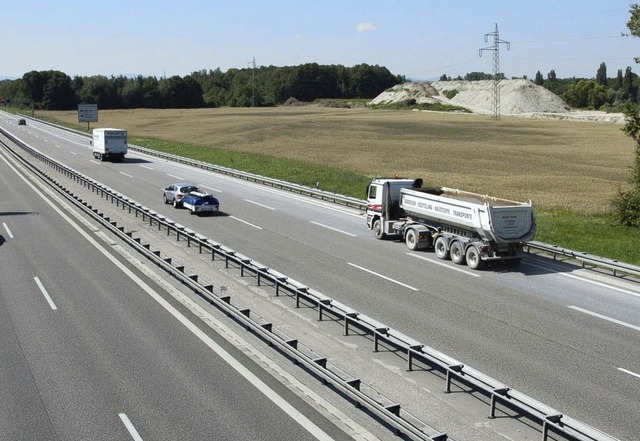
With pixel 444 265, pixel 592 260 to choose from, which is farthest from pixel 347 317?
pixel 592 260

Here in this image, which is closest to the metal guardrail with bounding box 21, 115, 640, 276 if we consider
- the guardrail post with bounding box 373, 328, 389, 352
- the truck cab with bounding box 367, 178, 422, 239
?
the truck cab with bounding box 367, 178, 422, 239

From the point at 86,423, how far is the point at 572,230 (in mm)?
26690

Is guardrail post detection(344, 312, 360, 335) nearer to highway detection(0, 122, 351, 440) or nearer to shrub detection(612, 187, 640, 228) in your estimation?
highway detection(0, 122, 351, 440)

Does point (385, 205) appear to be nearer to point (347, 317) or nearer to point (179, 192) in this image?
point (179, 192)

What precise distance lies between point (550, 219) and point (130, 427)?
29.0m

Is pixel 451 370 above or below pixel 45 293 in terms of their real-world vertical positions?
above

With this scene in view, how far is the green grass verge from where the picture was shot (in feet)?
97.5

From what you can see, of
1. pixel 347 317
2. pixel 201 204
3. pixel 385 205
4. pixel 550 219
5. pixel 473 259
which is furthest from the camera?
pixel 201 204

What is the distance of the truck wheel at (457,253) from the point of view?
2594 cm

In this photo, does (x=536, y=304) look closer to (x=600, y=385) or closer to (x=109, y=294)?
(x=600, y=385)

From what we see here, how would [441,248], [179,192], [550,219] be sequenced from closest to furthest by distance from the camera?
[441,248] < [550,219] < [179,192]

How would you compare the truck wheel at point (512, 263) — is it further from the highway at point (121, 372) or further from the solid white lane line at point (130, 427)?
the solid white lane line at point (130, 427)

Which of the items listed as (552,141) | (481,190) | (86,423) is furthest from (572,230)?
(552,141)

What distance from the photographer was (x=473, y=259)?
25.3 meters
